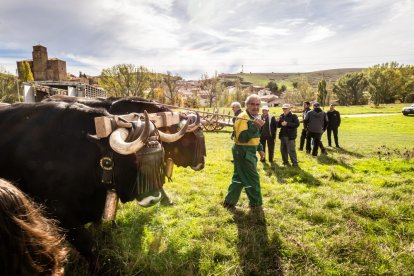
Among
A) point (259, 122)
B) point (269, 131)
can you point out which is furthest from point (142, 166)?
point (269, 131)

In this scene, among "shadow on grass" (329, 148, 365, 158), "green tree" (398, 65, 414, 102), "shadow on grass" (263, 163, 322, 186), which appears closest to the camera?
→ "shadow on grass" (263, 163, 322, 186)

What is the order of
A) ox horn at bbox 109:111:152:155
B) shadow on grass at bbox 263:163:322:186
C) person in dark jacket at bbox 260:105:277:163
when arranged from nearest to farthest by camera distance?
ox horn at bbox 109:111:152:155 < shadow on grass at bbox 263:163:322:186 < person in dark jacket at bbox 260:105:277:163

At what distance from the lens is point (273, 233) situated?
4414 mm

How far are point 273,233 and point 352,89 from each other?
266 feet

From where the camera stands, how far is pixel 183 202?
583 centimetres

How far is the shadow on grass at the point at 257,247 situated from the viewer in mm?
3521

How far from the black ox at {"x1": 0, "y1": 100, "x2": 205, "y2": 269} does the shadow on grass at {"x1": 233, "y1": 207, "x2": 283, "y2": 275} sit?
1.60m

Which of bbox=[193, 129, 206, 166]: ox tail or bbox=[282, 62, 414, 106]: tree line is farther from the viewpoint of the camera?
bbox=[282, 62, 414, 106]: tree line

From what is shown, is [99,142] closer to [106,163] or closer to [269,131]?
[106,163]

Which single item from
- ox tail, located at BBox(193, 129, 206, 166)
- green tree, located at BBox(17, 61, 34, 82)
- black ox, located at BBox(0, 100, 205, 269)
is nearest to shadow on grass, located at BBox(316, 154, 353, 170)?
ox tail, located at BBox(193, 129, 206, 166)

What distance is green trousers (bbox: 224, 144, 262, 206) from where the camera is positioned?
17.2ft

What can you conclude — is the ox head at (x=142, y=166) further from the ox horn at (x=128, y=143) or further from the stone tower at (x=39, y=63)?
the stone tower at (x=39, y=63)

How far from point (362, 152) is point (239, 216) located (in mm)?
9250

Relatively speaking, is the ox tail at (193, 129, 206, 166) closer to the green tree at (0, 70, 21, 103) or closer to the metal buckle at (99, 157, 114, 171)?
the metal buckle at (99, 157, 114, 171)
